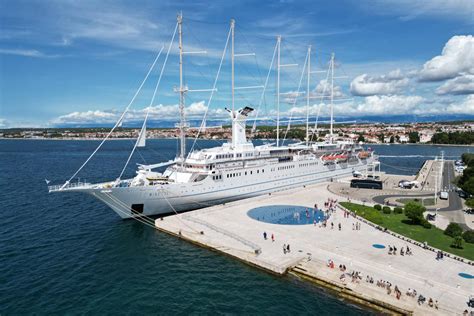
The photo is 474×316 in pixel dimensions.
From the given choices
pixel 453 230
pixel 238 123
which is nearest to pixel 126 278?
pixel 453 230

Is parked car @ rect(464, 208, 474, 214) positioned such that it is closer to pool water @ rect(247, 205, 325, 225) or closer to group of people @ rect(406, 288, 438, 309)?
pool water @ rect(247, 205, 325, 225)

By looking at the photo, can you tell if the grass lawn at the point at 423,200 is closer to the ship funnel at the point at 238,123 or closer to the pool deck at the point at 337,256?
the pool deck at the point at 337,256

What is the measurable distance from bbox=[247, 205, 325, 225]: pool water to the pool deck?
112cm

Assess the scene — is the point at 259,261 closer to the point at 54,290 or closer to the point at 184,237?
the point at 184,237

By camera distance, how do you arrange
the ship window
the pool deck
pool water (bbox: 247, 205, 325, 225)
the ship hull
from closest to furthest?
the pool deck, pool water (bbox: 247, 205, 325, 225), the ship hull, the ship window

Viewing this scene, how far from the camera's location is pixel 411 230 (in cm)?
3203

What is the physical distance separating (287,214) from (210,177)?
34.1ft

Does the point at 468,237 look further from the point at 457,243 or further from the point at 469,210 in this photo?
the point at 469,210

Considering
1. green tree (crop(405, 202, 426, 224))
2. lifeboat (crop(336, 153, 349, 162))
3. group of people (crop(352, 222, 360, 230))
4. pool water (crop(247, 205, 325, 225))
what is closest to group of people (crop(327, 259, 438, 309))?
group of people (crop(352, 222, 360, 230))

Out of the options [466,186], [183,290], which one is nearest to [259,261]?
[183,290]

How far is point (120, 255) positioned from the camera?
96.8ft

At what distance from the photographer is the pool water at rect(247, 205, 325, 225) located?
35781 millimetres

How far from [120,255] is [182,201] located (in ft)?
38.5

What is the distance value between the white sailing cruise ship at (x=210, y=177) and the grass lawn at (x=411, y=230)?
13.8 meters
